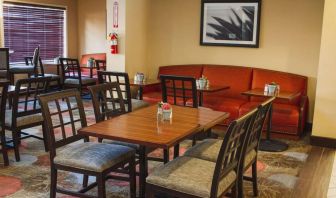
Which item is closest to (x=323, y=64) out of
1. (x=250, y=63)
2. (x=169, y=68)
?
(x=250, y=63)

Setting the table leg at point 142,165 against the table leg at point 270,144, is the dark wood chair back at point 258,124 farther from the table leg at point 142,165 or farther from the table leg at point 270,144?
the table leg at point 270,144

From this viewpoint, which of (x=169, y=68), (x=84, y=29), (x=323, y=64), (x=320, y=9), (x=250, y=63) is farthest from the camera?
(x=84, y=29)

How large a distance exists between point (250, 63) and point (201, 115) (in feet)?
10.5

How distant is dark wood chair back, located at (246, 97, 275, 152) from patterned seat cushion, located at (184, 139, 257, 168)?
0.08 meters

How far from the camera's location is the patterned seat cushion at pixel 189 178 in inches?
87.5

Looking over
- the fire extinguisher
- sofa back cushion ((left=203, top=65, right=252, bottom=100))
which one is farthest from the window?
sofa back cushion ((left=203, top=65, right=252, bottom=100))

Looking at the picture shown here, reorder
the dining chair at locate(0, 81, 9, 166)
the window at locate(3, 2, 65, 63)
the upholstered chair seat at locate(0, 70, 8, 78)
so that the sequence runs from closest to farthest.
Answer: the dining chair at locate(0, 81, 9, 166)
the upholstered chair seat at locate(0, 70, 8, 78)
the window at locate(3, 2, 65, 63)

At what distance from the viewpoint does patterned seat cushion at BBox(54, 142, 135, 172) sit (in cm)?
255

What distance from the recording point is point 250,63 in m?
6.02

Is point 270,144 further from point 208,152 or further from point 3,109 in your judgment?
point 3,109

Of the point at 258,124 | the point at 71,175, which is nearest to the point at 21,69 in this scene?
the point at 71,175

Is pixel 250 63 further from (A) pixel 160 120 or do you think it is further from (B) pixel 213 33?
(A) pixel 160 120

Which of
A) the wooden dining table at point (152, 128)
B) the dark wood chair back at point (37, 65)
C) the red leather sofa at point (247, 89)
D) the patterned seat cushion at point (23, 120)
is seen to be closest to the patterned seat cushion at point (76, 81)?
the dark wood chair back at point (37, 65)

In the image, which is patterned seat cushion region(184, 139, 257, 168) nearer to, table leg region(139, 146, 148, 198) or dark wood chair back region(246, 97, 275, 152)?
dark wood chair back region(246, 97, 275, 152)
